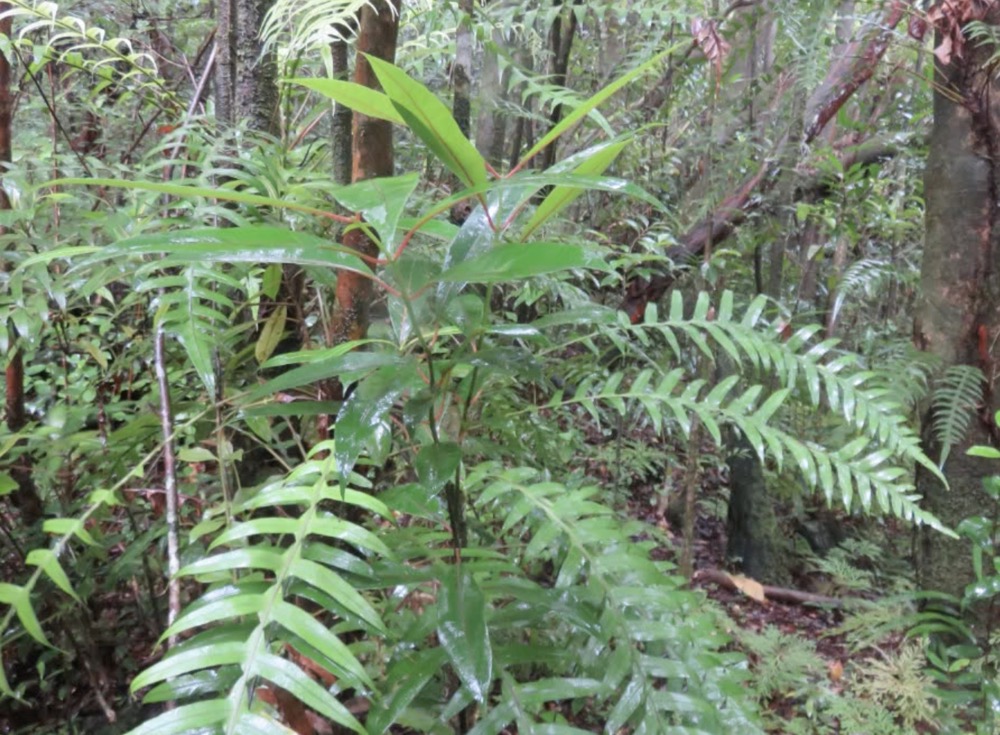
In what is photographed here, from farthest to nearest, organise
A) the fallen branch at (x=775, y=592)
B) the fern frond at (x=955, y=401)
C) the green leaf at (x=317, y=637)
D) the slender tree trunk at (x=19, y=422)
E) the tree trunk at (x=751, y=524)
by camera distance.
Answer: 1. the tree trunk at (x=751, y=524)
2. the fallen branch at (x=775, y=592)
3. the fern frond at (x=955, y=401)
4. the slender tree trunk at (x=19, y=422)
5. the green leaf at (x=317, y=637)

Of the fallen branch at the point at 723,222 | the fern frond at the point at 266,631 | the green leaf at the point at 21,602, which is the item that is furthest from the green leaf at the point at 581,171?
the fallen branch at the point at 723,222

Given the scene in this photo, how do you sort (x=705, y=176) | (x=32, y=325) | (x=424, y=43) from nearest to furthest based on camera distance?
(x=32, y=325) < (x=424, y=43) < (x=705, y=176)

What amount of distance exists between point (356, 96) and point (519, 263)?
0.28m

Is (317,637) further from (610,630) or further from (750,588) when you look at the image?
(750,588)

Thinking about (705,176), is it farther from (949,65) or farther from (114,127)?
(114,127)

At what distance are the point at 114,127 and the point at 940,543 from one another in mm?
3184

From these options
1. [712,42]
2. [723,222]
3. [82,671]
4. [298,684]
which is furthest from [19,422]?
[723,222]

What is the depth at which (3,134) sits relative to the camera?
1.52 meters

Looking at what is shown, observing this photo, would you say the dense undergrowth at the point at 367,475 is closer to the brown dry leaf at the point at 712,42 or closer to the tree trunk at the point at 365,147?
the tree trunk at the point at 365,147

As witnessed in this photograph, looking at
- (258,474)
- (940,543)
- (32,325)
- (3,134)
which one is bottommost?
(940,543)

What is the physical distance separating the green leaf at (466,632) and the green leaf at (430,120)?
47 centimetres

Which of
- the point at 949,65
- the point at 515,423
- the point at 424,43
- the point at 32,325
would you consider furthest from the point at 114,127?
the point at 949,65

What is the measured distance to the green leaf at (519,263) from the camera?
0.56 m

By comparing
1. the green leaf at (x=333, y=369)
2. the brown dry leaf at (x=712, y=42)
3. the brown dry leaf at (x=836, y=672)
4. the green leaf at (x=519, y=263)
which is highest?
the brown dry leaf at (x=712, y=42)
